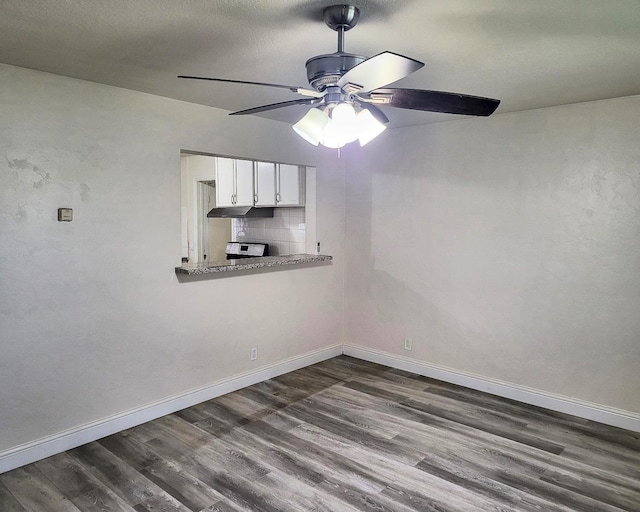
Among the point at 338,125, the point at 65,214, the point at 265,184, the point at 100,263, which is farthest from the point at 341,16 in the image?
the point at 265,184

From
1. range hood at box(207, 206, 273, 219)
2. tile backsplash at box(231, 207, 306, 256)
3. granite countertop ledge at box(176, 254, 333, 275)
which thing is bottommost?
granite countertop ledge at box(176, 254, 333, 275)

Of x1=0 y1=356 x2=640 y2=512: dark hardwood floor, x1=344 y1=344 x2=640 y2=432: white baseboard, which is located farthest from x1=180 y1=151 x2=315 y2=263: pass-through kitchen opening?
x1=0 y1=356 x2=640 y2=512: dark hardwood floor

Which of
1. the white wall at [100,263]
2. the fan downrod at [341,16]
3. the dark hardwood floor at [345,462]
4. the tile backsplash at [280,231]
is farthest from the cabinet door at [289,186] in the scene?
the fan downrod at [341,16]

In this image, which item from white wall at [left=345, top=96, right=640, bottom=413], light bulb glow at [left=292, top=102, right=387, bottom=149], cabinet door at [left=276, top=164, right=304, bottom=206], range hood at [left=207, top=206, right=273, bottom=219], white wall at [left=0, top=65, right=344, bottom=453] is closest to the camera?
light bulb glow at [left=292, top=102, right=387, bottom=149]

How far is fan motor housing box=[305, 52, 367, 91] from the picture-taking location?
191cm

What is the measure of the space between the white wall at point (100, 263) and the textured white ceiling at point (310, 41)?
1.02ft

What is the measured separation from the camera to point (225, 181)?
17.2 ft

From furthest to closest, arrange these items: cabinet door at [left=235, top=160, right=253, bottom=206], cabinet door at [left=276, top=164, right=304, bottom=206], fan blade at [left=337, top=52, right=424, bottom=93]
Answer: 1. cabinet door at [left=235, top=160, right=253, bottom=206]
2. cabinet door at [left=276, top=164, right=304, bottom=206]
3. fan blade at [left=337, top=52, right=424, bottom=93]

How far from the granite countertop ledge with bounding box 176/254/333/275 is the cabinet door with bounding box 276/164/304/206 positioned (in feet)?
1.86

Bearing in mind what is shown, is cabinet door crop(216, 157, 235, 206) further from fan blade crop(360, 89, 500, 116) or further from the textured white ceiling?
fan blade crop(360, 89, 500, 116)

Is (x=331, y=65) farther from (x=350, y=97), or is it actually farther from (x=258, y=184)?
(x=258, y=184)

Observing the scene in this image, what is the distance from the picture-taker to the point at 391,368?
447 cm

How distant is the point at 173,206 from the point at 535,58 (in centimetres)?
247

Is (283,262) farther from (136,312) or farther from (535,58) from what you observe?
(535,58)
